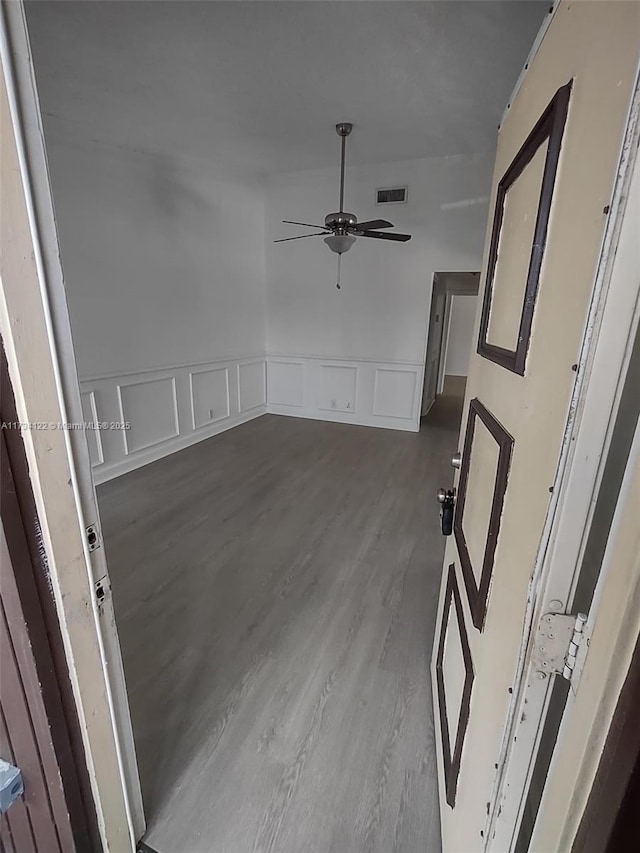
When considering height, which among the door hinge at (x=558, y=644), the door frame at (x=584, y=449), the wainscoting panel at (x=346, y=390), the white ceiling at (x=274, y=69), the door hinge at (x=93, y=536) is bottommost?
the wainscoting panel at (x=346, y=390)

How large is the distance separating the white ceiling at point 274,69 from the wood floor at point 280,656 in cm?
293

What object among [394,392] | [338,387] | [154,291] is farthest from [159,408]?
[394,392]

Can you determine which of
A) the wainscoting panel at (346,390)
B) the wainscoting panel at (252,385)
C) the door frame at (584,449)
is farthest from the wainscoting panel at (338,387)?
the door frame at (584,449)

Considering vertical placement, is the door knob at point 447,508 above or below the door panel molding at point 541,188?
below

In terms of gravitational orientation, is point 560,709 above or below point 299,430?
above

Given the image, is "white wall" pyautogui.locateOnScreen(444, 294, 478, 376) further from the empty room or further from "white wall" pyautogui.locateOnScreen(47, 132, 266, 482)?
"white wall" pyautogui.locateOnScreen(47, 132, 266, 482)

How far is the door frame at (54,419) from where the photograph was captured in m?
0.61

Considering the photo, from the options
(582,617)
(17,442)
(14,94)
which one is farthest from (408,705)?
(14,94)

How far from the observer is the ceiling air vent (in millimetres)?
4562

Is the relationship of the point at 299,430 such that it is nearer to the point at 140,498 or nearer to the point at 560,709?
the point at 140,498

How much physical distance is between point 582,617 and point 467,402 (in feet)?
2.83

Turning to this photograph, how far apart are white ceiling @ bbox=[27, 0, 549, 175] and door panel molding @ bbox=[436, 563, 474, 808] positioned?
2.76 m

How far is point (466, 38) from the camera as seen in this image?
226 centimetres

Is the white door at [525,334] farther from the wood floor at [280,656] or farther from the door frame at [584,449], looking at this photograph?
the wood floor at [280,656]
